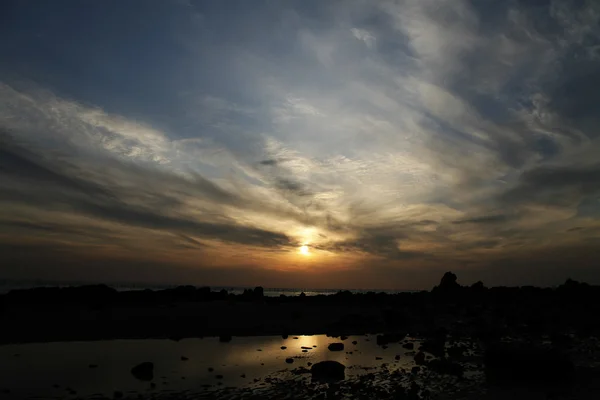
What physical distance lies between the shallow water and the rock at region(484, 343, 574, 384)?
4517mm

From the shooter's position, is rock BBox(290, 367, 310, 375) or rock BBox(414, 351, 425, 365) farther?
rock BBox(414, 351, 425, 365)

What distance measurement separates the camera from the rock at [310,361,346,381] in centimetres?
1822

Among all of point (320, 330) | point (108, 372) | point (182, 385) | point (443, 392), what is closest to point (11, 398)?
point (108, 372)

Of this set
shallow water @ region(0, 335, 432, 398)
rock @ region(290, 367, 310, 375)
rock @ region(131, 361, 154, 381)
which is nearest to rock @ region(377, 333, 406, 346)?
shallow water @ region(0, 335, 432, 398)

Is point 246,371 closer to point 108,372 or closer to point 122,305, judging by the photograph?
point 108,372

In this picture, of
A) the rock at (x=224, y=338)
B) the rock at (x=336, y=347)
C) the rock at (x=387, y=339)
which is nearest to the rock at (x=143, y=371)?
the rock at (x=224, y=338)

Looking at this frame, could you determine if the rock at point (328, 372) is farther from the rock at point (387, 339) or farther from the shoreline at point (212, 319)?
the shoreline at point (212, 319)

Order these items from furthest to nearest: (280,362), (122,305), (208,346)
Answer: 1. (122,305)
2. (208,346)
3. (280,362)

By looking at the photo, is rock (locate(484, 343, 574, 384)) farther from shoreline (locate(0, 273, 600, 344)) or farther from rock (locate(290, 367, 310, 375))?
shoreline (locate(0, 273, 600, 344))

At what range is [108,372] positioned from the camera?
18.4 m

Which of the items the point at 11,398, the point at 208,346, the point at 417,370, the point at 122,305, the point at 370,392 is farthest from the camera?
the point at 122,305

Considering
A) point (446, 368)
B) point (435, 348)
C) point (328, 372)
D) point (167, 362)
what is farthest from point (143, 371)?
point (435, 348)

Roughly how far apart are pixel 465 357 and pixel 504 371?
4274 millimetres

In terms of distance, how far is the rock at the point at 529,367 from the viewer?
19109mm
